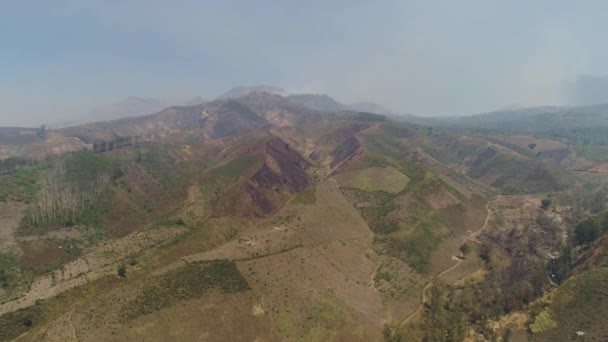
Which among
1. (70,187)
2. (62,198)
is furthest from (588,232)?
(70,187)

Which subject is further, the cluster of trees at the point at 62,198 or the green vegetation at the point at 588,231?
the cluster of trees at the point at 62,198

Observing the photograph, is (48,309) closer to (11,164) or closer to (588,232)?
(588,232)

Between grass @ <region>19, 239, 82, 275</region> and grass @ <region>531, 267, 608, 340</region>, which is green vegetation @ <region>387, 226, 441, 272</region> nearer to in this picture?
grass @ <region>531, 267, 608, 340</region>

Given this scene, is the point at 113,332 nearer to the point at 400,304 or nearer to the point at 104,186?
the point at 400,304

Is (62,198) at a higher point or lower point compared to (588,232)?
higher

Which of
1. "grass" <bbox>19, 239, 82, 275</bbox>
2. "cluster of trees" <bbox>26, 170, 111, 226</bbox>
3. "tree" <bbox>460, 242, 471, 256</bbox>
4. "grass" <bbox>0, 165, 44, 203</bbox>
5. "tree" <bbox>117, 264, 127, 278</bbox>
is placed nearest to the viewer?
"tree" <bbox>117, 264, 127, 278</bbox>

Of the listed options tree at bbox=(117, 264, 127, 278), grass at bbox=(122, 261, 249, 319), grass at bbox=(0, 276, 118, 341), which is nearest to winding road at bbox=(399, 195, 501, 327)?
grass at bbox=(122, 261, 249, 319)

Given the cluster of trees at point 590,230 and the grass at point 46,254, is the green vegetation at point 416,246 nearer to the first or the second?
the cluster of trees at point 590,230

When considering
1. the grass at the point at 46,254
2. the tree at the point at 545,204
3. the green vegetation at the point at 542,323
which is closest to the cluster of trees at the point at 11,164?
the grass at the point at 46,254
